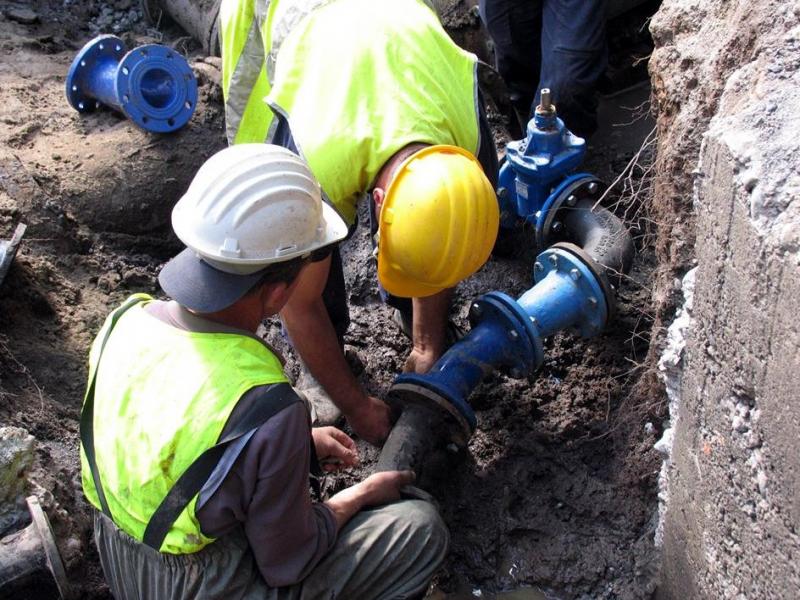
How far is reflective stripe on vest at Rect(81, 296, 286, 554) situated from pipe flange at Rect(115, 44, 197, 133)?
2501 mm

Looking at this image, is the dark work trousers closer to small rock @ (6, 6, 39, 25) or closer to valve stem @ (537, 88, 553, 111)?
valve stem @ (537, 88, 553, 111)

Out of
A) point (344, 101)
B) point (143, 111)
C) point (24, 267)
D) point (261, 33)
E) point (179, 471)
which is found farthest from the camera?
point (143, 111)

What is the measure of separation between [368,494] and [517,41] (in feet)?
8.53

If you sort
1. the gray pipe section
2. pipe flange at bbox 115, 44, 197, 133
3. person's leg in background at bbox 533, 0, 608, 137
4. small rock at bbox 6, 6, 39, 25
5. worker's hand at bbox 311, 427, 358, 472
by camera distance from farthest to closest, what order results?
1. small rock at bbox 6, 6, 39, 25
2. pipe flange at bbox 115, 44, 197, 133
3. person's leg in background at bbox 533, 0, 608, 137
4. the gray pipe section
5. worker's hand at bbox 311, 427, 358, 472

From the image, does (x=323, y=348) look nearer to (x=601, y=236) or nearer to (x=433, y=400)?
(x=433, y=400)

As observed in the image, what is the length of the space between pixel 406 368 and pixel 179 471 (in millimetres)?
1407

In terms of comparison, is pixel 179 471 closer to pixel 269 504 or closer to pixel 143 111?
pixel 269 504

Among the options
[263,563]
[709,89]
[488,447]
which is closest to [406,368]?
[488,447]

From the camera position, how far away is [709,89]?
7.11 ft

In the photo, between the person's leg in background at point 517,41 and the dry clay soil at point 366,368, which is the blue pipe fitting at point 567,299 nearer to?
the dry clay soil at point 366,368

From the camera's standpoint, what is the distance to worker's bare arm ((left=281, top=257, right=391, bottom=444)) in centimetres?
271

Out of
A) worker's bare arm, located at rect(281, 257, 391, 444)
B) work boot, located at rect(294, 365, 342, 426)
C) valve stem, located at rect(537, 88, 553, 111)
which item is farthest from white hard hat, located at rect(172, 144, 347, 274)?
valve stem, located at rect(537, 88, 553, 111)

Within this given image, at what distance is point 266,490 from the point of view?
1.92 metres

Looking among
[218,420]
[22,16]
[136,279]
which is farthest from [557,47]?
[22,16]
